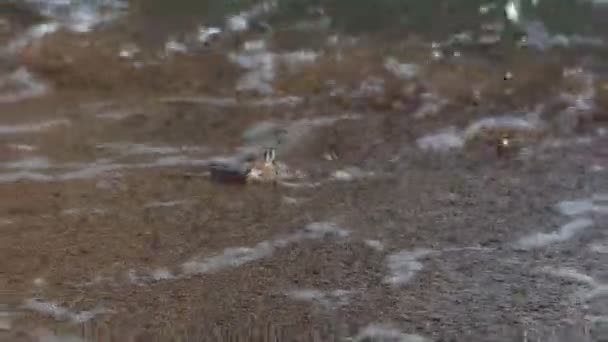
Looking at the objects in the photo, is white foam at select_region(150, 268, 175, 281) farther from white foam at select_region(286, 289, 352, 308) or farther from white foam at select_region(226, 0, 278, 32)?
white foam at select_region(226, 0, 278, 32)

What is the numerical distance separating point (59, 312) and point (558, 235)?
144cm

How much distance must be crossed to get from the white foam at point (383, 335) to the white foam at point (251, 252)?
0.48 m

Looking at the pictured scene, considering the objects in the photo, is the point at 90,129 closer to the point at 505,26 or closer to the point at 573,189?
the point at 573,189

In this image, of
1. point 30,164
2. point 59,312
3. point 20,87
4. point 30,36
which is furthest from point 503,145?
point 30,36

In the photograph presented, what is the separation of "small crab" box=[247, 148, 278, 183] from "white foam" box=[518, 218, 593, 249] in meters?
0.87

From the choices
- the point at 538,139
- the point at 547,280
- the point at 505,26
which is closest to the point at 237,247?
the point at 547,280

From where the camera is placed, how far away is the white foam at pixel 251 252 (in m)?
2.79

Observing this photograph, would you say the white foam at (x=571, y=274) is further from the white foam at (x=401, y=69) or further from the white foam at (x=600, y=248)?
the white foam at (x=401, y=69)

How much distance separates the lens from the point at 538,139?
3760 millimetres

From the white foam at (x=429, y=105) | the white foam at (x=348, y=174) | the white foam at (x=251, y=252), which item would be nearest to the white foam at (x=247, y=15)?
the white foam at (x=429, y=105)

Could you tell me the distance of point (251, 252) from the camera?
287cm

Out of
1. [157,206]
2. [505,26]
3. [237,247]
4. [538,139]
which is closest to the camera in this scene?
[237,247]

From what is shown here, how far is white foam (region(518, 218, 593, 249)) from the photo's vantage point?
2.92 meters

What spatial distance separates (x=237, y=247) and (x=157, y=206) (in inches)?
14.9
